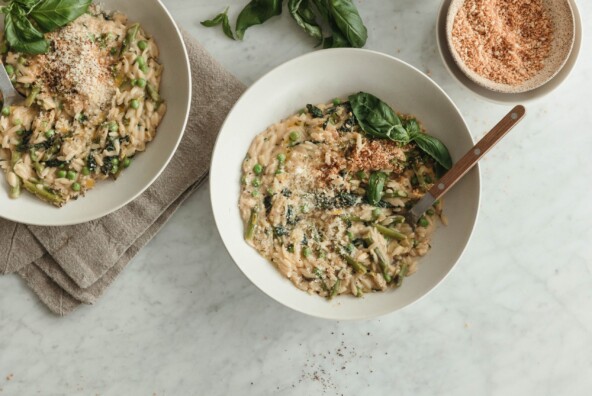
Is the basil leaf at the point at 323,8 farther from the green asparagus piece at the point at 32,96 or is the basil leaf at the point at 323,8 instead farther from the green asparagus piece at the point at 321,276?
the green asparagus piece at the point at 32,96

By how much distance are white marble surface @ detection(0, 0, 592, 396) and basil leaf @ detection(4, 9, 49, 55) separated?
3.33 ft

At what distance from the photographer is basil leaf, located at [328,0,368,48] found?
4199mm

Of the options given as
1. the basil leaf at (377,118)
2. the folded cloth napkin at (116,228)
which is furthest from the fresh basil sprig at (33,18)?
the basil leaf at (377,118)

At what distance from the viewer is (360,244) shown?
4.16m

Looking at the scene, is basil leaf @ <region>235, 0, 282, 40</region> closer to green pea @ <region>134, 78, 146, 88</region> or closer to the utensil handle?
green pea @ <region>134, 78, 146, 88</region>

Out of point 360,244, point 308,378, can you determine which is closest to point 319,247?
point 360,244

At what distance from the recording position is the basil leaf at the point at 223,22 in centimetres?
440

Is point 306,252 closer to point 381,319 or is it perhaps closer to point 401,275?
point 401,275

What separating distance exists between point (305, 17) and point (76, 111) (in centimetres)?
174

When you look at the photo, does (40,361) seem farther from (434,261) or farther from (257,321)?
(434,261)

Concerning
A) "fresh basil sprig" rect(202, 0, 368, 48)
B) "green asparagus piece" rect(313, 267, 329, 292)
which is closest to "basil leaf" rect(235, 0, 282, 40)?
"fresh basil sprig" rect(202, 0, 368, 48)

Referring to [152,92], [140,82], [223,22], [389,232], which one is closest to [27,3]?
[140,82]

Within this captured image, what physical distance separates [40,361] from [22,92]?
198 centimetres

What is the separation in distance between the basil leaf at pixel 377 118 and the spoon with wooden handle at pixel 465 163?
384mm
